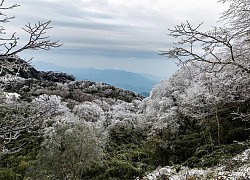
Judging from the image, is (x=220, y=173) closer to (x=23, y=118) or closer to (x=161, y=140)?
(x=23, y=118)

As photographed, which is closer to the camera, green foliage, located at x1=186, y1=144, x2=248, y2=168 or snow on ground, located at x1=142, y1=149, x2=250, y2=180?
snow on ground, located at x1=142, y1=149, x2=250, y2=180

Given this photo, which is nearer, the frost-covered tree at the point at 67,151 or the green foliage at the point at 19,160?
the frost-covered tree at the point at 67,151

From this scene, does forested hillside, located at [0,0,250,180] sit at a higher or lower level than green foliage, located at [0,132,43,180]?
higher

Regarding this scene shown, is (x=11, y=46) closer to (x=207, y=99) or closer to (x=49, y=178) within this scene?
(x=49, y=178)

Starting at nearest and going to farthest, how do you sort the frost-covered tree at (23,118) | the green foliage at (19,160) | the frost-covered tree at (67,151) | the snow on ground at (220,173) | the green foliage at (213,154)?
the frost-covered tree at (23,118)
the snow on ground at (220,173)
the green foliage at (213,154)
the frost-covered tree at (67,151)
the green foliage at (19,160)

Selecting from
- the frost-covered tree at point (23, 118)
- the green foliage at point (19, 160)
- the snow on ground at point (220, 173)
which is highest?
the frost-covered tree at point (23, 118)

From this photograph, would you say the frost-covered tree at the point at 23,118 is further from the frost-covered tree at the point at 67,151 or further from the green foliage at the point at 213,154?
the frost-covered tree at the point at 67,151

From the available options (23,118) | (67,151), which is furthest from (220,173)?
(67,151)

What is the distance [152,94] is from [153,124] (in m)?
6.59

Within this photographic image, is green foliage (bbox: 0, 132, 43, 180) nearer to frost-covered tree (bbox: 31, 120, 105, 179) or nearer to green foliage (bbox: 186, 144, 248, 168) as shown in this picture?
frost-covered tree (bbox: 31, 120, 105, 179)

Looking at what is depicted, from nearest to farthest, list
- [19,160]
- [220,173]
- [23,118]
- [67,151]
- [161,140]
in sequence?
[23,118] → [220,173] → [67,151] → [161,140] → [19,160]

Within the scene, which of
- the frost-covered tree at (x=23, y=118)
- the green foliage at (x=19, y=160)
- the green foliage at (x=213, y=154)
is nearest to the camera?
the frost-covered tree at (x=23, y=118)

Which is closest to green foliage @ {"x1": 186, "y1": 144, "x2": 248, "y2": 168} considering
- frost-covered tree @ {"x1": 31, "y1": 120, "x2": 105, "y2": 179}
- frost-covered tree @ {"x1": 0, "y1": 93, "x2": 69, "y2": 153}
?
frost-covered tree @ {"x1": 31, "y1": 120, "x2": 105, "y2": 179}

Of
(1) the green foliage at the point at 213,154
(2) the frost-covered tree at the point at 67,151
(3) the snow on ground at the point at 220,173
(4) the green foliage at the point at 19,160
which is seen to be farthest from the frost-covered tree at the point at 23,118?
(4) the green foliage at the point at 19,160
